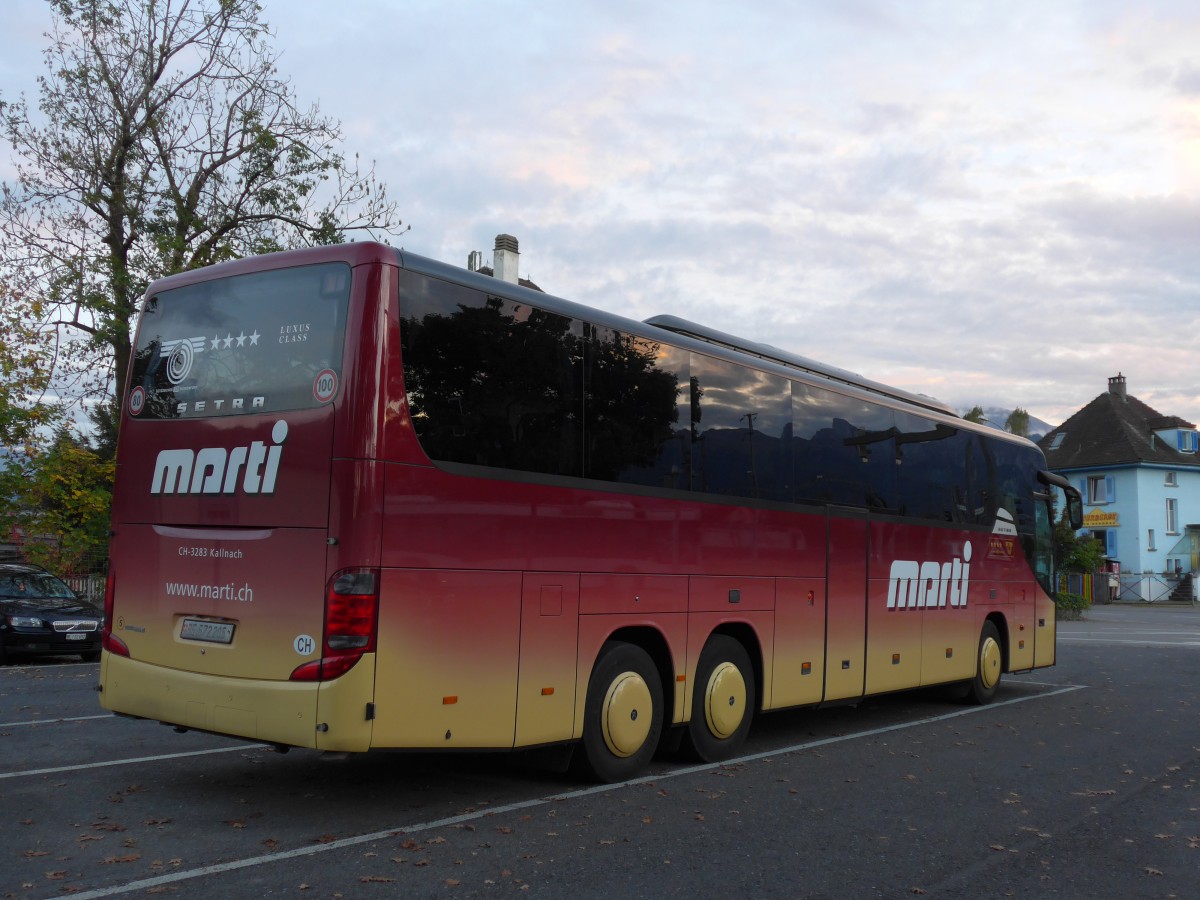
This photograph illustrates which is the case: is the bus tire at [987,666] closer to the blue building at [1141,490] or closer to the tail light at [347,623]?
the tail light at [347,623]

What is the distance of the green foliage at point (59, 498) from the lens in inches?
909

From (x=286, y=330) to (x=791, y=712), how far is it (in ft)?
27.3

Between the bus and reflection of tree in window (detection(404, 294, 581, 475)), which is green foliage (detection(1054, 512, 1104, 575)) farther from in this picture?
reflection of tree in window (detection(404, 294, 581, 475))

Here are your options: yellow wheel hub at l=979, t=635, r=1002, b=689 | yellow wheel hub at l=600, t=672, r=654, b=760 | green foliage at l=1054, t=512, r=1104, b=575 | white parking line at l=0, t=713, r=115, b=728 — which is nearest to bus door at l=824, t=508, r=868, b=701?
yellow wheel hub at l=600, t=672, r=654, b=760

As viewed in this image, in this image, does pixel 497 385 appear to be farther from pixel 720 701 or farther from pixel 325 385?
pixel 720 701

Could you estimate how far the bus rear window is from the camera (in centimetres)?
674

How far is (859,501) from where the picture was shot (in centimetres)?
1130

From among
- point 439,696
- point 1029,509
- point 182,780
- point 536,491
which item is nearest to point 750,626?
point 536,491

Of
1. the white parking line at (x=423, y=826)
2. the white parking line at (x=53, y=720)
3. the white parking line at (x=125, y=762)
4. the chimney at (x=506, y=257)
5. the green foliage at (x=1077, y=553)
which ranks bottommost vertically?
the white parking line at (x=53, y=720)

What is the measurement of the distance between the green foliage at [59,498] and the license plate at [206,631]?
1813 cm

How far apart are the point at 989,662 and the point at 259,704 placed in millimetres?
10516

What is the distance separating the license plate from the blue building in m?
61.2

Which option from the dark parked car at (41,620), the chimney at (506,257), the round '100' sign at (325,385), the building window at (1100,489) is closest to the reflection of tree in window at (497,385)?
the round '100' sign at (325,385)

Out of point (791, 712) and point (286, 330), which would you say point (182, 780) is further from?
point (791, 712)
